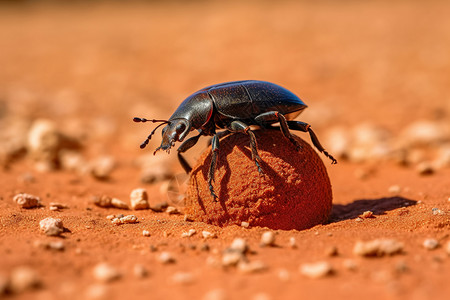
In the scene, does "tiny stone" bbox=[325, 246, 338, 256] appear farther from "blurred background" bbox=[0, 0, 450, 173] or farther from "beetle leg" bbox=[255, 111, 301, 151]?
"blurred background" bbox=[0, 0, 450, 173]

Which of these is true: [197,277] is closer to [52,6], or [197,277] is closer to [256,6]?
[256,6]

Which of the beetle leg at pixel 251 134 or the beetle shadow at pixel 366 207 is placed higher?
the beetle leg at pixel 251 134

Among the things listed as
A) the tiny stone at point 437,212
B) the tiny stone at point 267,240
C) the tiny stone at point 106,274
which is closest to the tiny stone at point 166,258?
the tiny stone at point 106,274

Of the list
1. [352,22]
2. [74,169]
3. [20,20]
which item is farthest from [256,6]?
[74,169]

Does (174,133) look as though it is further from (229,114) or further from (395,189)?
(395,189)

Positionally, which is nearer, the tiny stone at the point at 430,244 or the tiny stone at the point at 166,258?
the tiny stone at the point at 166,258

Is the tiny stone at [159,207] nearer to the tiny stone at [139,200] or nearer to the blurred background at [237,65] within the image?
the tiny stone at [139,200]

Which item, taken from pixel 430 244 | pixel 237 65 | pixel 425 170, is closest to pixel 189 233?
pixel 430 244

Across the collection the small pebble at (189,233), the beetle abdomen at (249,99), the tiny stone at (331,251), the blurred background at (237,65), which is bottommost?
the tiny stone at (331,251)

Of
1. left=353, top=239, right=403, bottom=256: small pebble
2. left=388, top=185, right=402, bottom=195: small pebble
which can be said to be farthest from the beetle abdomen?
left=388, top=185, right=402, bottom=195: small pebble
